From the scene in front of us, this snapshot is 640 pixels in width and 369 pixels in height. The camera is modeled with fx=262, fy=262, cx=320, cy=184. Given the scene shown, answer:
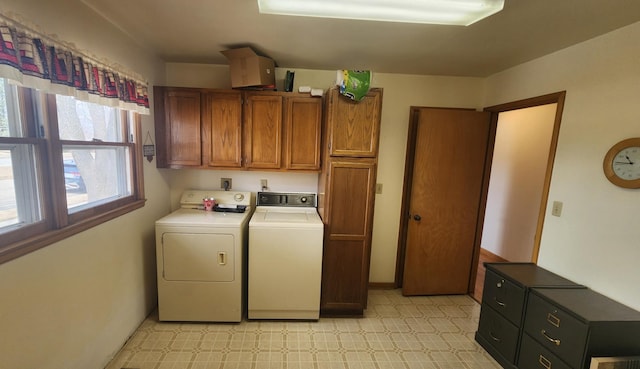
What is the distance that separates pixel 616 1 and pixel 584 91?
635 millimetres

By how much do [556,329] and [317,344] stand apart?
1.62m

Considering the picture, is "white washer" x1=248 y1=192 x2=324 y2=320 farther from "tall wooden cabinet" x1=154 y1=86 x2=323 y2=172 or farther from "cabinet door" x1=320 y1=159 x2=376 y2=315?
"tall wooden cabinet" x1=154 y1=86 x2=323 y2=172

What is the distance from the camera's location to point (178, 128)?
244 centimetres

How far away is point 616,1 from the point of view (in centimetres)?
137

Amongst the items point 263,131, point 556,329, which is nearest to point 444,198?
point 556,329

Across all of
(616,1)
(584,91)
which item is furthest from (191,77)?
(584,91)

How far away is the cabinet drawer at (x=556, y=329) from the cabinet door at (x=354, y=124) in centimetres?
155

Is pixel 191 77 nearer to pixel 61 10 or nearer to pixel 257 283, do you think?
pixel 61 10

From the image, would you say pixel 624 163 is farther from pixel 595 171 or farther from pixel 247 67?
pixel 247 67

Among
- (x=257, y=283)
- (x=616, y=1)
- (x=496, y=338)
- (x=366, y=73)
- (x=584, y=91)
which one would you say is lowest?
(x=496, y=338)

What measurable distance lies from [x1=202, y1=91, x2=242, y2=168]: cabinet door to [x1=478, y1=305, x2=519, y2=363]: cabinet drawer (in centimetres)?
251

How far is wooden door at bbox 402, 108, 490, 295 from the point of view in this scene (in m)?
2.70

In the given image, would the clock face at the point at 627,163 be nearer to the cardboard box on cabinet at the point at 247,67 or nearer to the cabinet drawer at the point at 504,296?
the cabinet drawer at the point at 504,296

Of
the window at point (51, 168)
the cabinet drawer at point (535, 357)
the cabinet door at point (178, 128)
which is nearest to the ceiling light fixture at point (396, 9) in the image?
the window at point (51, 168)
